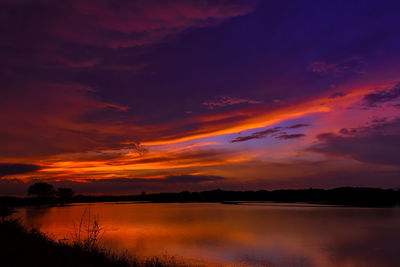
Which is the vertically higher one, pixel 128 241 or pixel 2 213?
pixel 2 213

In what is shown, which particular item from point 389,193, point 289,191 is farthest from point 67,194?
point 389,193

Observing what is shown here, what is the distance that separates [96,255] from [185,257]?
6380 mm

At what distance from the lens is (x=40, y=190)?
11712 centimetres

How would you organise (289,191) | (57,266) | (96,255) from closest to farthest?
(57,266), (96,255), (289,191)

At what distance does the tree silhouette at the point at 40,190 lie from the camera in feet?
381

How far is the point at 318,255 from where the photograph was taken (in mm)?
17750

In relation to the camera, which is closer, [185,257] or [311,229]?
[185,257]

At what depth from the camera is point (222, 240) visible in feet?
75.9

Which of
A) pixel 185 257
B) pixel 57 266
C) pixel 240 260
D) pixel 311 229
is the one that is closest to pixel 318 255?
pixel 240 260

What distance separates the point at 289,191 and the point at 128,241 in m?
106

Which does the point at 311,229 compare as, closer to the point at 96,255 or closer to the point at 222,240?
the point at 222,240

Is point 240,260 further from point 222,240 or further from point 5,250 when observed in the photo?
point 5,250

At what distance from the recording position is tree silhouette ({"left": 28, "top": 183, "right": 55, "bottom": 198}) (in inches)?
4575

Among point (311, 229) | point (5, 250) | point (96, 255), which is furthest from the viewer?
point (311, 229)
